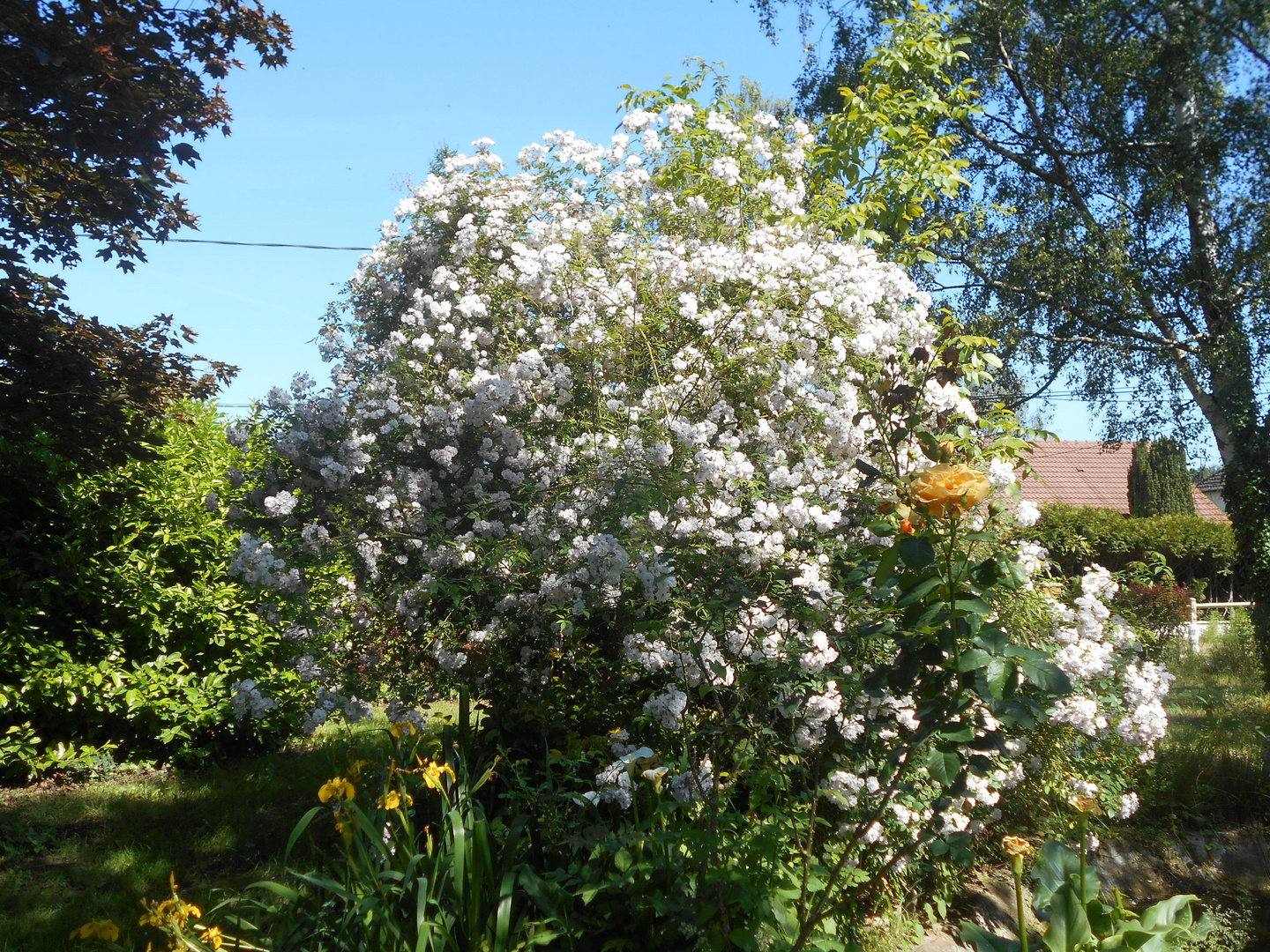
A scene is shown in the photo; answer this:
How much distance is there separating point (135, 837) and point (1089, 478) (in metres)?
25.1

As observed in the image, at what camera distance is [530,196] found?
4.77m

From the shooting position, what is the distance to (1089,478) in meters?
24.4

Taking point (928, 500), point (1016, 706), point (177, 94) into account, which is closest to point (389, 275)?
point (177, 94)

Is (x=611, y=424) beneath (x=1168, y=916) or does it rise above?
above

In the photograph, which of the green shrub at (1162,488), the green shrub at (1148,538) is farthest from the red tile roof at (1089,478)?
the green shrub at (1148,538)

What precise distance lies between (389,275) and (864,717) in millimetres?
3529

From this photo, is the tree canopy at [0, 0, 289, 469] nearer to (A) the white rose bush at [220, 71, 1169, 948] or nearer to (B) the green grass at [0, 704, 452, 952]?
(A) the white rose bush at [220, 71, 1169, 948]

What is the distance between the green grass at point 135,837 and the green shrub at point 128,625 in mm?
329

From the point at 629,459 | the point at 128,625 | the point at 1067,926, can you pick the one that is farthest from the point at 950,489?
the point at 128,625

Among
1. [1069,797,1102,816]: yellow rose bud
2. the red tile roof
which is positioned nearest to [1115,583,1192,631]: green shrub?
[1069,797,1102,816]: yellow rose bud

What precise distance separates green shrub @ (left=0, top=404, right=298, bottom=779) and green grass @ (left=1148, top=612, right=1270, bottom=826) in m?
5.57

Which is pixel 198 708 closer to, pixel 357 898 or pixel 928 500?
pixel 357 898

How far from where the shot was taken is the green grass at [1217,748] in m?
4.77

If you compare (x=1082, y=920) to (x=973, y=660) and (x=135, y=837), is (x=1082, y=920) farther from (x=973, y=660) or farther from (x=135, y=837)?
(x=135, y=837)
